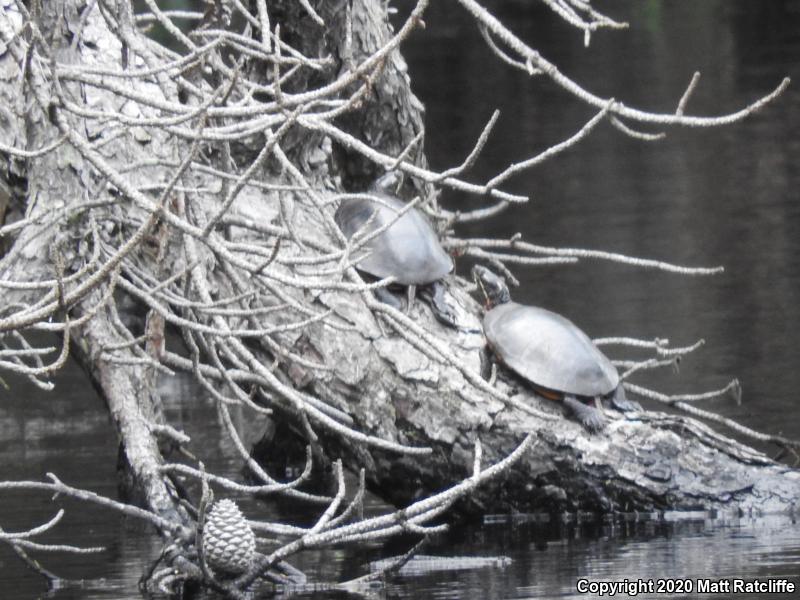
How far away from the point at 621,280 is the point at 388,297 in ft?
11.4

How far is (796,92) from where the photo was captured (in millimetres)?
14633

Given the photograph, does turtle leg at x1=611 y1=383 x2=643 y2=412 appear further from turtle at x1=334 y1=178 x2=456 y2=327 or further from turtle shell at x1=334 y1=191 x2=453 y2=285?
turtle shell at x1=334 y1=191 x2=453 y2=285

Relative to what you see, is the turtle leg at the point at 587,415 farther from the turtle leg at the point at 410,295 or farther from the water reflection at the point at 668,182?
the water reflection at the point at 668,182

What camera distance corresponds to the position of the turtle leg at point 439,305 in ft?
18.7

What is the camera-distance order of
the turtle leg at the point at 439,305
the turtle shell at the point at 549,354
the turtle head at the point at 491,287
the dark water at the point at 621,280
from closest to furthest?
the dark water at the point at 621,280 < the turtle shell at the point at 549,354 < the turtle leg at the point at 439,305 < the turtle head at the point at 491,287

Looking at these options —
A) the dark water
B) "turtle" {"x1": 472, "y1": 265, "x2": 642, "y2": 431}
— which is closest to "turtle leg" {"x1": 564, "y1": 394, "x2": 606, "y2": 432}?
"turtle" {"x1": 472, "y1": 265, "x2": 642, "y2": 431}

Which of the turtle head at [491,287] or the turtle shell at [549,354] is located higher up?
the turtle head at [491,287]

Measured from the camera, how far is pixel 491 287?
6.08 meters

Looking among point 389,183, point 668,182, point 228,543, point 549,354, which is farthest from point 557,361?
point 668,182

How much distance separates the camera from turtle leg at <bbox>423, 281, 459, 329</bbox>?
5711mm

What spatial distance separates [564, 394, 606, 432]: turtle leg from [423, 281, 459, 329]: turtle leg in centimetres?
61

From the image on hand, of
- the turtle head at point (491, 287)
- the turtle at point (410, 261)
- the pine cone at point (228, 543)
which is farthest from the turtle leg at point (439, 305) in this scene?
the pine cone at point (228, 543)

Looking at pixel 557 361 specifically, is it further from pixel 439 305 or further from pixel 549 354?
pixel 439 305

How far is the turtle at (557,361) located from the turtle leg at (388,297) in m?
0.34
